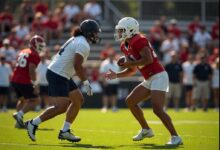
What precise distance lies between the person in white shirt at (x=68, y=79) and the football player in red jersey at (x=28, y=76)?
3003 millimetres

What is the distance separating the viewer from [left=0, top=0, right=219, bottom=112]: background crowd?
76.4 ft

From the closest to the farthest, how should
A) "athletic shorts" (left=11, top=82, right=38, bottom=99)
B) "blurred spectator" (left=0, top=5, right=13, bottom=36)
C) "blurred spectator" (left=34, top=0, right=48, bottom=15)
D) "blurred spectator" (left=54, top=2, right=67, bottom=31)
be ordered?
"athletic shorts" (left=11, top=82, right=38, bottom=99), "blurred spectator" (left=0, top=5, right=13, bottom=36), "blurred spectator" (left=34, top=0, right=48, bottom=15), "blurred spectator" (left=54, top=2, right=67, bottom=31)

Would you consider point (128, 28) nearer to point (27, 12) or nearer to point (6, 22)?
point (6, 22)

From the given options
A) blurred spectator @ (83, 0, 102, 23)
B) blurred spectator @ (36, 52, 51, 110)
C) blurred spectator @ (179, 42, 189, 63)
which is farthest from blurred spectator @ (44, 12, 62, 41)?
blurred spectator @ (179, 42, 189, 63)

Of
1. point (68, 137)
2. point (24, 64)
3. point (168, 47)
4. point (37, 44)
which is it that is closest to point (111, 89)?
point (168, 47)

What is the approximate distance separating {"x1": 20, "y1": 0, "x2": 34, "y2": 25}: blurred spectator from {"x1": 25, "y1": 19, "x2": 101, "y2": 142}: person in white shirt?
1471 centimetres

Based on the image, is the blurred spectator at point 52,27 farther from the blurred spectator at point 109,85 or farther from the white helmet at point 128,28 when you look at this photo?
the white helmet at point 128,28

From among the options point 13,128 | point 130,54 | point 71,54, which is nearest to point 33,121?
point 71,54

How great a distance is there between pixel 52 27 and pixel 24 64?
11.5 m

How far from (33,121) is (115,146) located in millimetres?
1433

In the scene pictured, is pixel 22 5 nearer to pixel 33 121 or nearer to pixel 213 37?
pixel 213 37

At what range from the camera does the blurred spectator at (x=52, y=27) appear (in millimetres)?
25766

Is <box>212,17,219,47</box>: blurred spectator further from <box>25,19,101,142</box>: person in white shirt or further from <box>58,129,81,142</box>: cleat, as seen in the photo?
<box>58,129,81,142</box>: cleat

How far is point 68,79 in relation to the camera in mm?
11492
